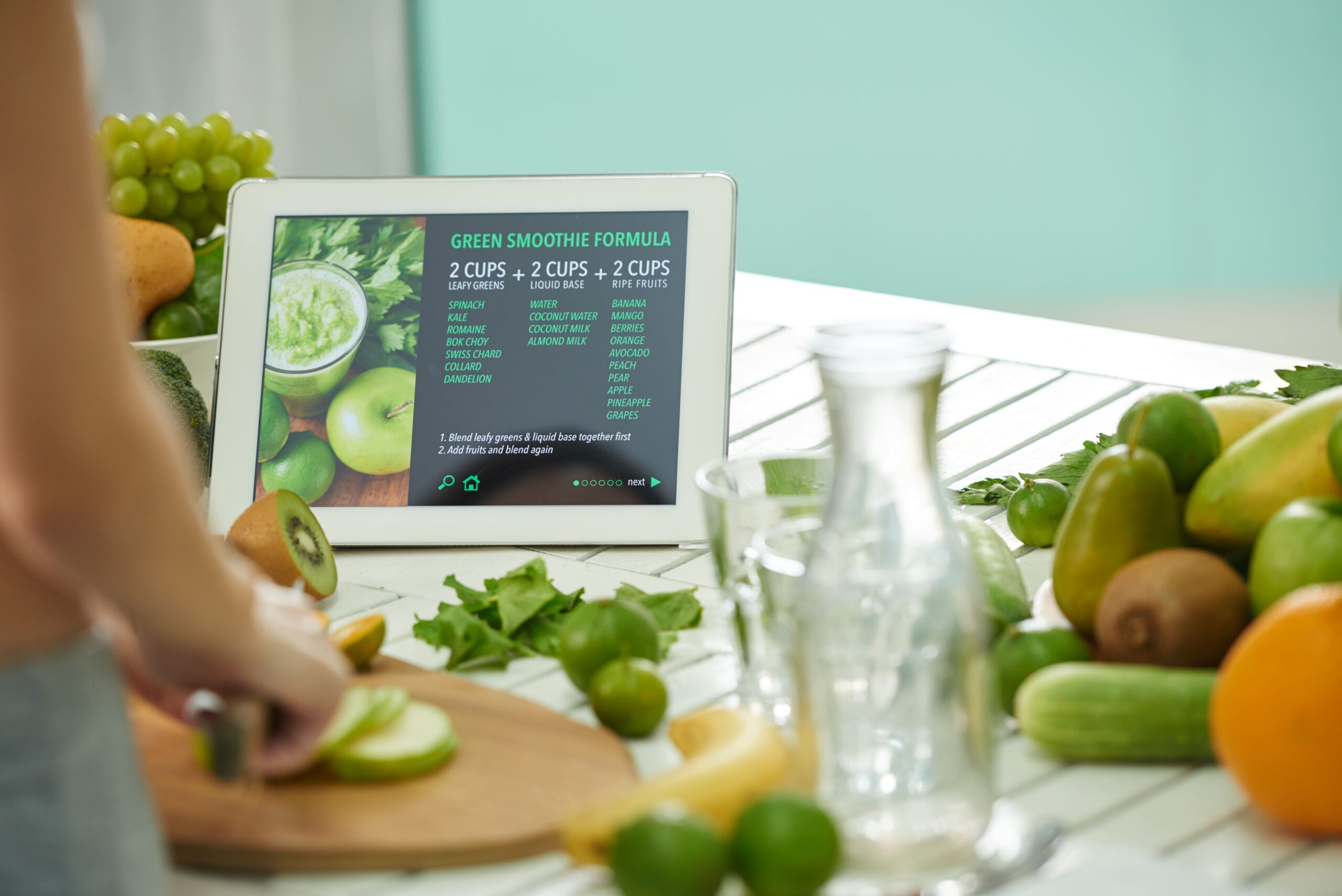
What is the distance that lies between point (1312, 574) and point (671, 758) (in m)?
0.41

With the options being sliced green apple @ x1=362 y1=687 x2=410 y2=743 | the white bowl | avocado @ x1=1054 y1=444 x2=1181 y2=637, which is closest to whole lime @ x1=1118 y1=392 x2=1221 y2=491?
avocado @ x1=1054 y1=444 x2=1181 y2=637

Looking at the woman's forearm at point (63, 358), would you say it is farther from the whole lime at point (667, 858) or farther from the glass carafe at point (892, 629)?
the glass carafe at point (892, 629)

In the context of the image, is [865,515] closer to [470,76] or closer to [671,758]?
[671,758]

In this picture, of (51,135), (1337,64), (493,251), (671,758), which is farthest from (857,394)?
(1337,64)

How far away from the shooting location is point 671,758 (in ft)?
3.09

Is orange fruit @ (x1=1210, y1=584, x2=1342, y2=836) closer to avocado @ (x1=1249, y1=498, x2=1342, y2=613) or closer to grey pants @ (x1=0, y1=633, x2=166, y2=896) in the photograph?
avocado @ (x1=1249, y1=498, x2=1342, y2=613)

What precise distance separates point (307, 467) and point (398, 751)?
0.56 metres

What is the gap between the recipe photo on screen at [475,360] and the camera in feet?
4.50

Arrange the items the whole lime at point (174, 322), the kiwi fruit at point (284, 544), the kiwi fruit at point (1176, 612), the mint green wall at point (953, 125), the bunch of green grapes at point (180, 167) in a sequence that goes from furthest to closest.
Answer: the mint green wall at point (953, 125), the bunch of green grapes at point (180, 167), the whole lime at point (174, 322), the kiwi fruit at point (284, 544), the kiwi fruit at point (1176, 612)

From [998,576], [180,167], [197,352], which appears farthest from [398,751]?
[180,167]

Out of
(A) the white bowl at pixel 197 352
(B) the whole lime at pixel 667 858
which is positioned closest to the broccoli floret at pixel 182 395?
(A) the white bowl at pixel 197 352

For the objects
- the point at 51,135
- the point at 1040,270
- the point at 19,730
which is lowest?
the point at 1040,270

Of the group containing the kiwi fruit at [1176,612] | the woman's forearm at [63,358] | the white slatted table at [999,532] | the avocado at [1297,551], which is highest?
the woman's forearm at [63,358]

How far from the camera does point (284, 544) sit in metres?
1.20
